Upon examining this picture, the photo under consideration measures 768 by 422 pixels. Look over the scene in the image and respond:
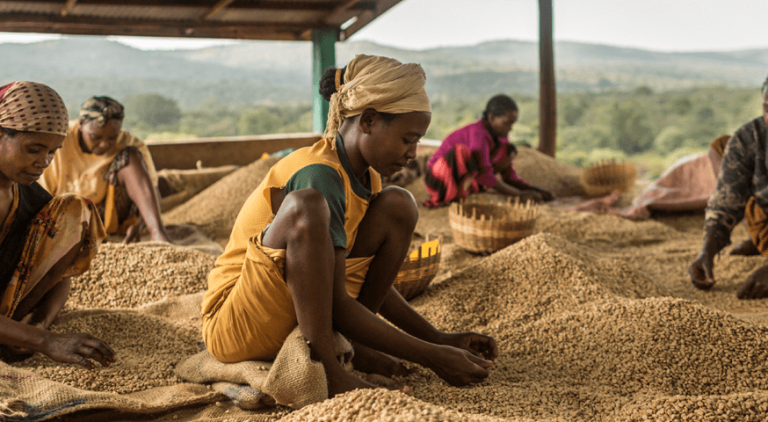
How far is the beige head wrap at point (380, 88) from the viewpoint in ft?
4.27

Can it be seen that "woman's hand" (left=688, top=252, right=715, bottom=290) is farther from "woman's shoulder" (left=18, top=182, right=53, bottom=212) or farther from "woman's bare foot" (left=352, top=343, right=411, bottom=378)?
"woman's shoulder" (left=18, top=182, right=53, bottom=212)

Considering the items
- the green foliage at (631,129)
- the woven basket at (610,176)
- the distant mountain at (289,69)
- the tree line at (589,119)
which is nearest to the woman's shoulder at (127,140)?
the woven basket at (610,176)

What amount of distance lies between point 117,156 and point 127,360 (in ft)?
5.29

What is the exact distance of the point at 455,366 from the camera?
1.32 metres

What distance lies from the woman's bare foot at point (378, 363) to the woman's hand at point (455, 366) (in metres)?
0.16

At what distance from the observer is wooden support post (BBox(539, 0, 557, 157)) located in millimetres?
5500

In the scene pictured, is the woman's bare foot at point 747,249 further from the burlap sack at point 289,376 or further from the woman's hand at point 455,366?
the burlap sack at point 289,376

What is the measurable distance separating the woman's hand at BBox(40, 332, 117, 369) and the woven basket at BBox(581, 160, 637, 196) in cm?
424

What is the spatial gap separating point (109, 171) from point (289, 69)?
72.5ft

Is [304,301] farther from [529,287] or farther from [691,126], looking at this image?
[691,126]

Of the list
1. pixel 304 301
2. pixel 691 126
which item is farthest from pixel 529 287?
pixel 691 126

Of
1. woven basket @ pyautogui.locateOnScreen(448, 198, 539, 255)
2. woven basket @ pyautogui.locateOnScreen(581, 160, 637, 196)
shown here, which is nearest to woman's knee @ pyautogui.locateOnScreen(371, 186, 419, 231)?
woven basket @ pyautogui.locateOnScreen(448, 198, 539, 255)

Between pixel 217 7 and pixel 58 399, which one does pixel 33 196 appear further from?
pixel 217 7

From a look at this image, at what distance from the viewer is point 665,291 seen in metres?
2.21
